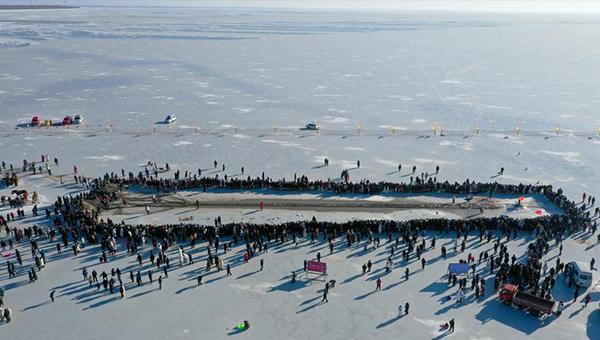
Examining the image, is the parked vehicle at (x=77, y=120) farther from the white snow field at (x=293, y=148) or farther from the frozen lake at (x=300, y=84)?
the white snow field at (x=293, y=148)

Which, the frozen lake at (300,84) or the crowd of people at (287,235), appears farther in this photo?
the frozen lake at (300,84)

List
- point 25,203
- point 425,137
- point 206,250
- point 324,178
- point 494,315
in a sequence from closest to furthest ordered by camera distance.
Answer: point 494,315 < point 206,250 < point 25,203 < point 324,178 < point 425,137

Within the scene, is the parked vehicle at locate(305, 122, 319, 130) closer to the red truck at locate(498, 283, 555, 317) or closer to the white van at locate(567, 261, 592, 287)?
the white van at locate(567, 261, 592, 287)

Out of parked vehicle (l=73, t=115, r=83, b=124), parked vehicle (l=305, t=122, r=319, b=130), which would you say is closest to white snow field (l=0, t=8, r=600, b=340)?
parked vehicle (l=305, t=122, r=319, b=130)

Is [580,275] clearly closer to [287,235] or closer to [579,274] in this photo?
[579,274]

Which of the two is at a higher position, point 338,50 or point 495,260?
point 338,50

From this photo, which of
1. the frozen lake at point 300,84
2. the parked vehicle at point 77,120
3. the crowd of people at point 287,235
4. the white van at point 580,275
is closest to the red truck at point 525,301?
the crowd of people at point 287,235

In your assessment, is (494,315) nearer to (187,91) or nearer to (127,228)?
(127,228)

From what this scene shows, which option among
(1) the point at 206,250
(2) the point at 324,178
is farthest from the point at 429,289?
(2) the point at 324,178
